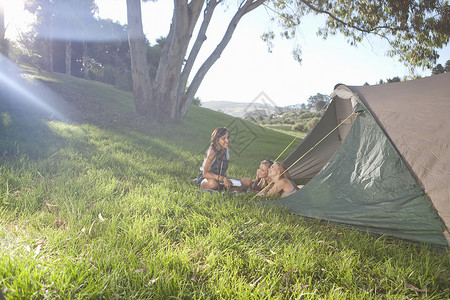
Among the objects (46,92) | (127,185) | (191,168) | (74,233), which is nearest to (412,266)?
(74,233)

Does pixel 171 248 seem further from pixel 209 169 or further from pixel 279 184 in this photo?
pixel 279 184

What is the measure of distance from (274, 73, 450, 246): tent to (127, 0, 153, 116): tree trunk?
24.4 feet

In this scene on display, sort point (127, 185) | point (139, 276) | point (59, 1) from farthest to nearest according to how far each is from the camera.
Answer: point (59, 1), point (127, 185), point (139, 276)

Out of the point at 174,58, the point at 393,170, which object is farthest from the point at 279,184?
the point at 174,58

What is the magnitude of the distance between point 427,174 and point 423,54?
10040 mm

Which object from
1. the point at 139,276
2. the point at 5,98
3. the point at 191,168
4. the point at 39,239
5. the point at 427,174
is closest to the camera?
the point at 139,276

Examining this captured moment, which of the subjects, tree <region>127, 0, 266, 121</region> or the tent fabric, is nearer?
the tent fabric

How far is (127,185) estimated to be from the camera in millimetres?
3707

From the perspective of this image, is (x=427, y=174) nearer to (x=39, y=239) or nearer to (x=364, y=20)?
(x=39, y=239)

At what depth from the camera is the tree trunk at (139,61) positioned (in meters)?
8.82

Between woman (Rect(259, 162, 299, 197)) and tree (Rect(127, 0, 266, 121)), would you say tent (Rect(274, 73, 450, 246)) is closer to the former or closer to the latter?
woman (Rect(259, 162, 299, 197))

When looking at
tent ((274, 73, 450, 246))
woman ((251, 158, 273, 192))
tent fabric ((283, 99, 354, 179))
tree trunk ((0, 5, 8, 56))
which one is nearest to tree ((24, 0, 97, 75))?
tree trunk ((0, 5, 8, 56))

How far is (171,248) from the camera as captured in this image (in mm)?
2139

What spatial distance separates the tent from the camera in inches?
103
